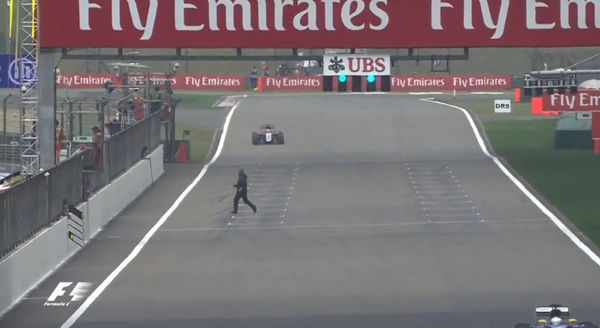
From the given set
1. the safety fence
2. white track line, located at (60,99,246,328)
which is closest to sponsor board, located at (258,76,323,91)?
white track line, located at (60,99,246,328)

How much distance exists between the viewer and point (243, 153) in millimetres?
55906

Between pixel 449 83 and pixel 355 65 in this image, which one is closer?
pixel 355 65

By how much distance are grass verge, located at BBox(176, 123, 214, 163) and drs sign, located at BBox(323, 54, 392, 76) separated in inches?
998

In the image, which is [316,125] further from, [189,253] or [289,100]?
[189,253]

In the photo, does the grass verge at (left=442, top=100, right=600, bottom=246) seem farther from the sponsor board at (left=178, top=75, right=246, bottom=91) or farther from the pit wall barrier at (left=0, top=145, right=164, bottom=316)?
the sponsor board at (left=178, top=75, right=246, bottom=91)

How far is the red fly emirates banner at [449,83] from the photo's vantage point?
8675 cm

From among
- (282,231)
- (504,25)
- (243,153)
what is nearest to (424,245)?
(282,231)

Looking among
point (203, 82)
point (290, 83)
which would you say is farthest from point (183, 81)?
point (290, 83)

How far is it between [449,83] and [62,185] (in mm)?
57584

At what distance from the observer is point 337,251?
110ft

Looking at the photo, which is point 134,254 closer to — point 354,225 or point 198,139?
point 354,225

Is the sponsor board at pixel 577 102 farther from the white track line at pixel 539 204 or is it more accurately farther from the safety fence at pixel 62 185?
the safety fence at pixel 62 185

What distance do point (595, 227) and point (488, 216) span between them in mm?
3553

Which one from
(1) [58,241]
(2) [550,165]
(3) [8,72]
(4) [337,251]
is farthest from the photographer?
(2) [550,165]
